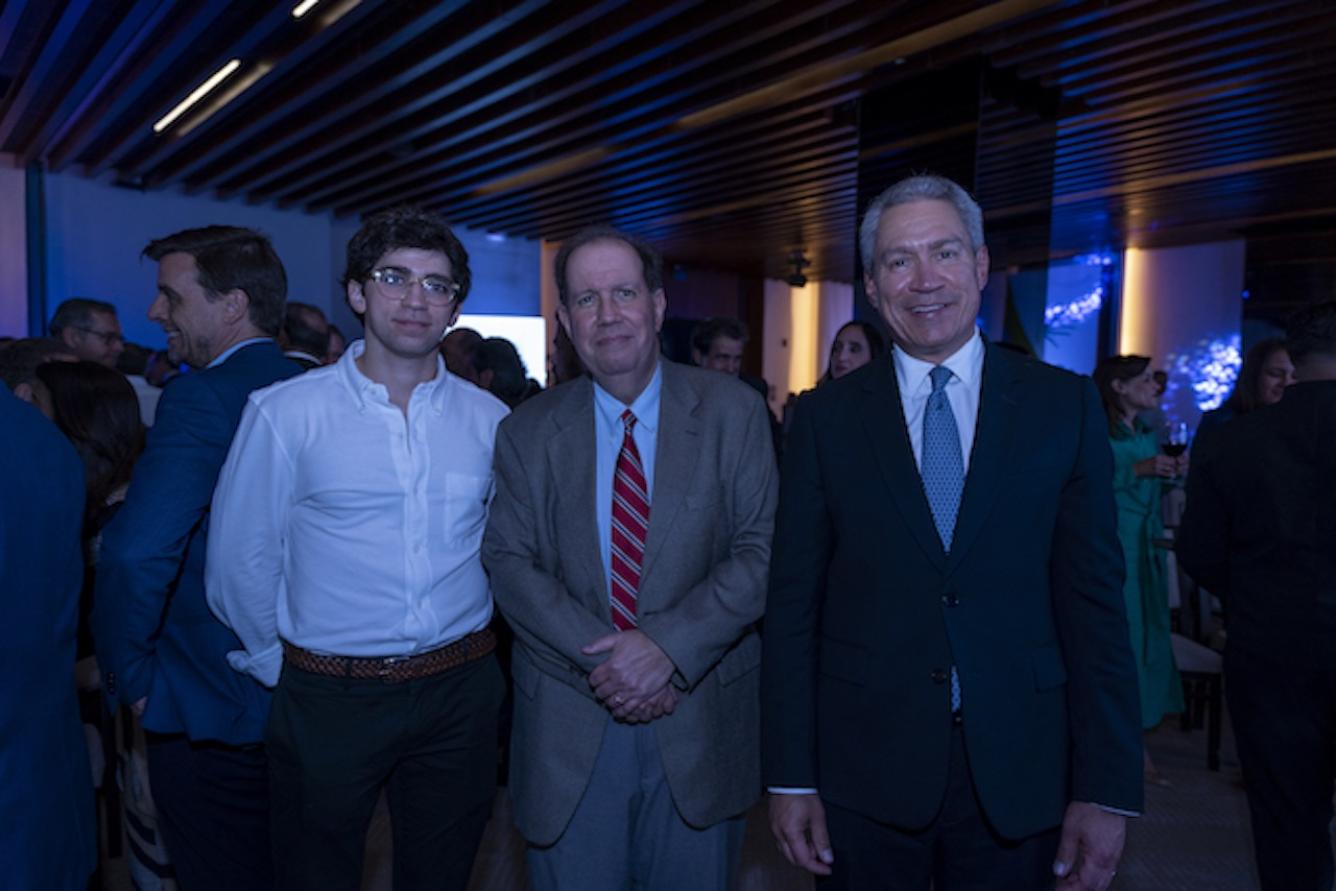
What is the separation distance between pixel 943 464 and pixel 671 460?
54cm

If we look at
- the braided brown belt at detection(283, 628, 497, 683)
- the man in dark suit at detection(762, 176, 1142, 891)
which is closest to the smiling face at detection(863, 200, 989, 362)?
the man in dark suit at detection(762, 176, 1142, 891)

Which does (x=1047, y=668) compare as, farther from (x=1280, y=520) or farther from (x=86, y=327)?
(x=86, y=327)

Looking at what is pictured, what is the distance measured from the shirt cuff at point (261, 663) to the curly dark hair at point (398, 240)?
2.65 ft

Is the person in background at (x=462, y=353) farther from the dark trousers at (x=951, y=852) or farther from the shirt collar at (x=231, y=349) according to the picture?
the dark trousers at (x=951, y=852)

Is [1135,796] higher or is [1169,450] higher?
[1169,450]

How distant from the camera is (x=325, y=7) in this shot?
5477 mm

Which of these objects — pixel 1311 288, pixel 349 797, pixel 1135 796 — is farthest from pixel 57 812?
pixel 1311 288

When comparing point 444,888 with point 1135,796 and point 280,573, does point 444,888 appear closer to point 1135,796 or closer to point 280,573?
point 280,573

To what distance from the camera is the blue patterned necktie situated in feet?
4.87

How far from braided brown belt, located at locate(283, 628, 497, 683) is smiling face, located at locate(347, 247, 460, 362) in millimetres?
622

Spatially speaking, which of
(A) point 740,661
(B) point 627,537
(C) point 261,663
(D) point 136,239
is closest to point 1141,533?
(A) point 740,661

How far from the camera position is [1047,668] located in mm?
1457

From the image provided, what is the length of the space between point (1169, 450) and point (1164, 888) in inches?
68.0

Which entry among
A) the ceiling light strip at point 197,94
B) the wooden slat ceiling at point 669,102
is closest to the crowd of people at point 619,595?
the wooden slat ceiling at point 669,102
